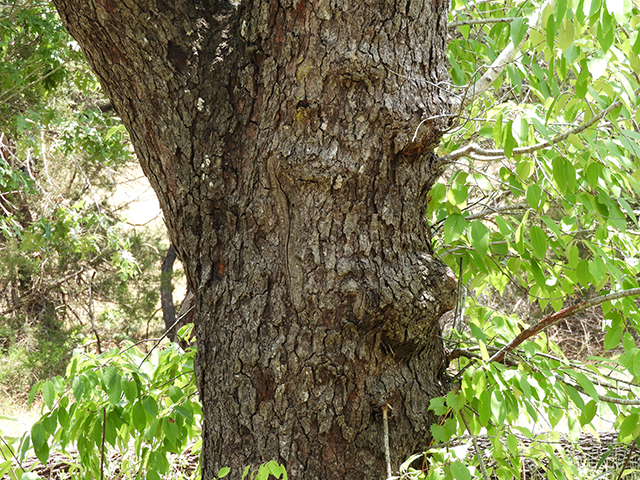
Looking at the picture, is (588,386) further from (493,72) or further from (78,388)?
(78,388)

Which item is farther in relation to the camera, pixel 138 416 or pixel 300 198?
pixel 138 416

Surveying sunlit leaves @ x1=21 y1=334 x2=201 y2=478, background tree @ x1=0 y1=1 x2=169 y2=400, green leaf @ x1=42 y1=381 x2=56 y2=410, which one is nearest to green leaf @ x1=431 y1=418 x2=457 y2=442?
sunlit leaves @ x1=21 y1=334 x2=201 y2=478

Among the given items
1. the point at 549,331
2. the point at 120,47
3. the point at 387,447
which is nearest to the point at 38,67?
the point at 120,47

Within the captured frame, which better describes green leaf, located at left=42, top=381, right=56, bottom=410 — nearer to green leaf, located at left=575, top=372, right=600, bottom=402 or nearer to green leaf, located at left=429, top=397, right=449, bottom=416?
green leaf, located at left=429, top=397, right=449, bottom=416

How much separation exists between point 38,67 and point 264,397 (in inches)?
162

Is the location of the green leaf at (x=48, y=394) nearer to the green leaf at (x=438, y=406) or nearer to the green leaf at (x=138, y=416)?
the green leaf at (x=138, y=416)

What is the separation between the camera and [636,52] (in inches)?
41.8

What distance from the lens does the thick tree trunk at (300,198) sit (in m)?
1.28

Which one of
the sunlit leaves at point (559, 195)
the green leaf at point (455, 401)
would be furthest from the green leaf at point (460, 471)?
the green leaf at point (455, 401)

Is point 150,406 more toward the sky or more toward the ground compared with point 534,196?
more toward the ground

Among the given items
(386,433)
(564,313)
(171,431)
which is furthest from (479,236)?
(171,431)

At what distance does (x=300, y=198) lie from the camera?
A: 4.31 ft

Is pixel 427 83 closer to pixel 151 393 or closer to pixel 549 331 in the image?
pixel 151 393

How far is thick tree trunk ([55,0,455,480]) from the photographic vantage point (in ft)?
4.20
